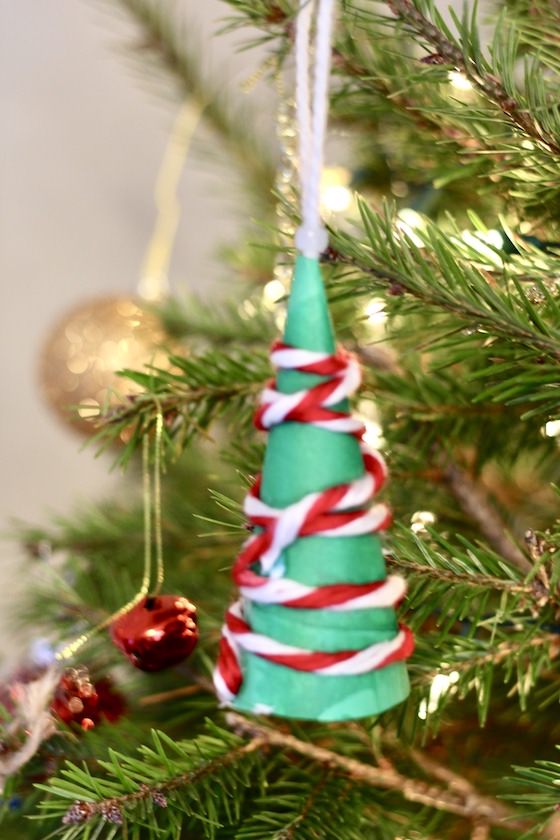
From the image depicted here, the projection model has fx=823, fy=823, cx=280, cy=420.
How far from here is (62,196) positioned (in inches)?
47.6

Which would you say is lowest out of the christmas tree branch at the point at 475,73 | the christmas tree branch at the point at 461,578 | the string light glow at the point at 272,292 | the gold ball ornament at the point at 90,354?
the gold ball ornament at the point at 90,354

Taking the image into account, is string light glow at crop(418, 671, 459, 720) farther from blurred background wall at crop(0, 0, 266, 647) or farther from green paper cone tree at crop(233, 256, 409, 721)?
blurred background wall at crop(0, 0, 266, 647)

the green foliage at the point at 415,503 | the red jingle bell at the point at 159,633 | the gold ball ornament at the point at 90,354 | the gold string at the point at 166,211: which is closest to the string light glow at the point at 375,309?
the green foliage at the point at 415,503

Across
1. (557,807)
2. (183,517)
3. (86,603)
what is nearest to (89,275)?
(183,517)

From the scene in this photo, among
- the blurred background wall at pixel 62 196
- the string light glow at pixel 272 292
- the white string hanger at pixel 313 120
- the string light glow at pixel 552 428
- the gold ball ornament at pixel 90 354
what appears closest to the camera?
the white string hanger at pixel 313 120

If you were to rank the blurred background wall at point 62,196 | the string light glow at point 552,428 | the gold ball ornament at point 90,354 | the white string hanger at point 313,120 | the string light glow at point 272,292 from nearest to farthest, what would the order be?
the white string hanger at point 313,120 < the string light glow at point 552,428 < the string light glow at point 272,292 < the gold ball ornament at point 90,354 < the blurred background wall at point 62,196

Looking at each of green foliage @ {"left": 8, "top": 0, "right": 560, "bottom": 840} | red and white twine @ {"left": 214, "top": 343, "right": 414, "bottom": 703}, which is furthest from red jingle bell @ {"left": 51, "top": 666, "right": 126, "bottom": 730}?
red and white twine @ {"left": 214, "top": 343, "right": 414, "bottom": 703}

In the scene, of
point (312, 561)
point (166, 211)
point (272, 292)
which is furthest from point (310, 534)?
point (166, 211)

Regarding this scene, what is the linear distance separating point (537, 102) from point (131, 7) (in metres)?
0.42

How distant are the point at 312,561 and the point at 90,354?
2.43ft

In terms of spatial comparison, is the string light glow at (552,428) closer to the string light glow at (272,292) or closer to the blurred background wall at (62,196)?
the string light glow at (272,292)

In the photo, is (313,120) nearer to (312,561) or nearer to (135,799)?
(312,561)

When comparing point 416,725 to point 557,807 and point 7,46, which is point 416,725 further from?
point 7,46

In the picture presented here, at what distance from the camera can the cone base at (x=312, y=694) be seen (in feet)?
0.85
